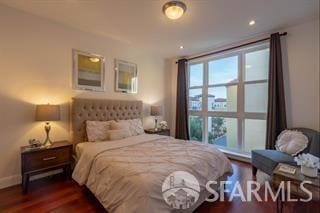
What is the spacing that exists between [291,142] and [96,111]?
3366 millimetres

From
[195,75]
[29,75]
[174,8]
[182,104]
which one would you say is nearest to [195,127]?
[182,104]

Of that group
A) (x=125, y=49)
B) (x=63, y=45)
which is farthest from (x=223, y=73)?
(x=63, y=45)

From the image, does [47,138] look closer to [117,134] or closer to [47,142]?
[47,142]

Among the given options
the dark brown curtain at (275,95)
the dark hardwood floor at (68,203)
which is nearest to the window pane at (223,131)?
the dark brown curtain at (275,95)

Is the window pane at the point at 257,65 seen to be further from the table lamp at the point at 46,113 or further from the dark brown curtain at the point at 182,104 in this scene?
the table lamp at the point at 46,113

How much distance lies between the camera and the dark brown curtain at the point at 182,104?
473 centimetres

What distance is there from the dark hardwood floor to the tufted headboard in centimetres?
86

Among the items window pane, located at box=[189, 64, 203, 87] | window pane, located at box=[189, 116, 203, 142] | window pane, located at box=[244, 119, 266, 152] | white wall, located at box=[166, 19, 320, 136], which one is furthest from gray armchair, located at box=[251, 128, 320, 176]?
window pane, located at box=[189, 64, 203, 87]

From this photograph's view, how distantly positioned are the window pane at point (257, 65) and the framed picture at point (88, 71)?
121 inches

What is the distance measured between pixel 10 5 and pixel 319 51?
4.43 m

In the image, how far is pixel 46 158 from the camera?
8.48 ft

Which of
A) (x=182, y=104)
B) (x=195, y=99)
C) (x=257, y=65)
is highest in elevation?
(x=257, y=65)

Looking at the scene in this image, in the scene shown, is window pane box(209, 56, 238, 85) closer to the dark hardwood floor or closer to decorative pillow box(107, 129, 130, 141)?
the dark hardwood floor

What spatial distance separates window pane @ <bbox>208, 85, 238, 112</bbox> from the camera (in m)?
4.01
